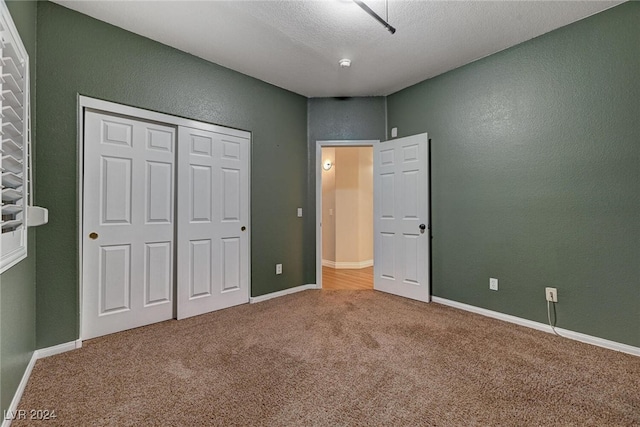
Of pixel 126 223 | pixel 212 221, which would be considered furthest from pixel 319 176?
pixel 126 223

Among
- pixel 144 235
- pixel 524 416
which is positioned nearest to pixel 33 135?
pixel 144 235

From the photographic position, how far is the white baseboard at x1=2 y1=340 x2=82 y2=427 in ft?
5.12

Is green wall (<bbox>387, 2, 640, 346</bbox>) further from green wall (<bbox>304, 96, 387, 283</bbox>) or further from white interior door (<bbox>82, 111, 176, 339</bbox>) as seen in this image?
white interior door (<bbox>82, 111, 176, 339</bbox>)

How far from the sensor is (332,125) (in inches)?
167

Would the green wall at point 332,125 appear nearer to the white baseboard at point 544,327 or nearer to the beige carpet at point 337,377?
the beige carpet at point 337,377

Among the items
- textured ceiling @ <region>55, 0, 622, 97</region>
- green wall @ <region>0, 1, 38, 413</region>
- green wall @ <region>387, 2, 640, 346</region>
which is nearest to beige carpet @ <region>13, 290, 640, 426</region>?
green wall @ <region>0, 1, 38, 413</region>

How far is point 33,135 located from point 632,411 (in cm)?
416

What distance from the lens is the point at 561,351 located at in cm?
235

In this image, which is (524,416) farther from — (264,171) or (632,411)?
(264,171)

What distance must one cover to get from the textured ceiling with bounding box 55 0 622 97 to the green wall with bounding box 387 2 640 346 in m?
0.28

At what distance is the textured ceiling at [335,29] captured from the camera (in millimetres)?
A: 2377

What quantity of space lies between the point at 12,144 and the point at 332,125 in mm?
3324

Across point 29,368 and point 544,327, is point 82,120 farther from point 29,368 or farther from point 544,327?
point 544,327

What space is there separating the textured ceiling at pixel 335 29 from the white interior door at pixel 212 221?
35.2 inches
